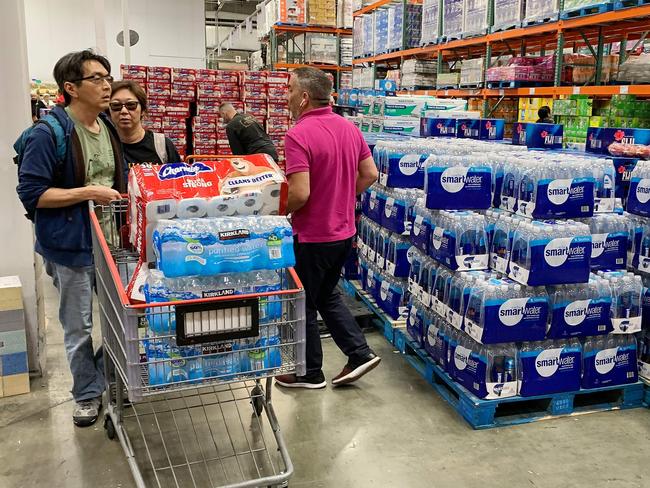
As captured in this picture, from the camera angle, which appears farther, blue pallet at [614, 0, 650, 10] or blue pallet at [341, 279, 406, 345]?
blue pallet at [614, 0, 650, 10]

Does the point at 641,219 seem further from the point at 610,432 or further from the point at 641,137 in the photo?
the point at 610,432

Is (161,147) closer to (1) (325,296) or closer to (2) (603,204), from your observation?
(1) (325,296)

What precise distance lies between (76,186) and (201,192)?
115 cm

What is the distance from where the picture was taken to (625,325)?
11.8 feet

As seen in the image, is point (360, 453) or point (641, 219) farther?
point (641, 219)

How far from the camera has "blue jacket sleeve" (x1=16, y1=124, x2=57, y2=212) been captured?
118 inches

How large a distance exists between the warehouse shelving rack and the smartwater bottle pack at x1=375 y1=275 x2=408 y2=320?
2.84 metres

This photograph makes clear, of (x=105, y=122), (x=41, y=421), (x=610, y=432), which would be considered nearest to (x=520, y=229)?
(x=610, y=432)

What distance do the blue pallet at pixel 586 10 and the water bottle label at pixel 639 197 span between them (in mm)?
2815

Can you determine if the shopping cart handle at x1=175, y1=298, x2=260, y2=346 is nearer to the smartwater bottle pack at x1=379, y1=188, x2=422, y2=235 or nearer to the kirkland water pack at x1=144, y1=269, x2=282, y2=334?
the kirkland water pack at x1=144, y1=269, x2=282, y2=334

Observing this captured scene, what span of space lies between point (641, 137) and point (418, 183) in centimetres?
159

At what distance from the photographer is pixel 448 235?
3.60m

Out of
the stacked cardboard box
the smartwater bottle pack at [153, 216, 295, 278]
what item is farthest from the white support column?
the smartwater bottle pack at [153, 216, 295, 278]

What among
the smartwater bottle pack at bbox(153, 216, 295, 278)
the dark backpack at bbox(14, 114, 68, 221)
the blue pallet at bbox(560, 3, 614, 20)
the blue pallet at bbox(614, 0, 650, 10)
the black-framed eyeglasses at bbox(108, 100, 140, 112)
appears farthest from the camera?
the blue pallet at bbox(560, 3, 614, 20)
